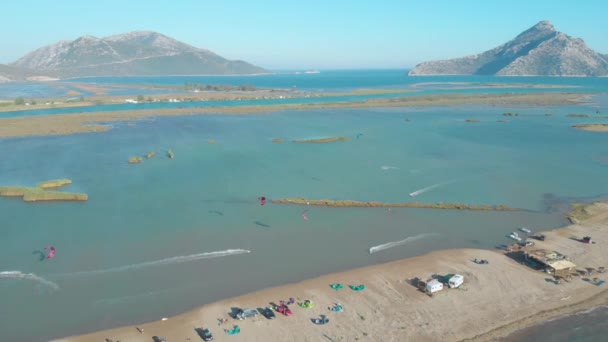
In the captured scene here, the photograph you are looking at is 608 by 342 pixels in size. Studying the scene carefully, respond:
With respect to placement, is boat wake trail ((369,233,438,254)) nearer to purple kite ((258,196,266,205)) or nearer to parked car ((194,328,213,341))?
purple kite ((258,196,266,205))

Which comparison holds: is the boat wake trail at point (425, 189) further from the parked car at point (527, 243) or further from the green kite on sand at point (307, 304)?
the green kite on sand at point (307, 304)

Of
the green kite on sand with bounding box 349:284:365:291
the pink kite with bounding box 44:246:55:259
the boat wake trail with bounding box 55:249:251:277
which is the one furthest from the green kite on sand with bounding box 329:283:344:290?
the pink kite with bounding box 44:246:55:259

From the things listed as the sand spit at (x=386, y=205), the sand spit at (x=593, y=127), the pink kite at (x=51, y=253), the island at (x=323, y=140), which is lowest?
the pink kite at (x=51, y=253)

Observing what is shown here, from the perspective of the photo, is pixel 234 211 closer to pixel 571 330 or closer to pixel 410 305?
pixel 410 305

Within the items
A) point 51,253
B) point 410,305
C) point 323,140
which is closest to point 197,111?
point 323,140

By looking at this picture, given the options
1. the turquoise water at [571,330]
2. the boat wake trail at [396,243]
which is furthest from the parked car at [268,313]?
the turquoise water at [571,330]
